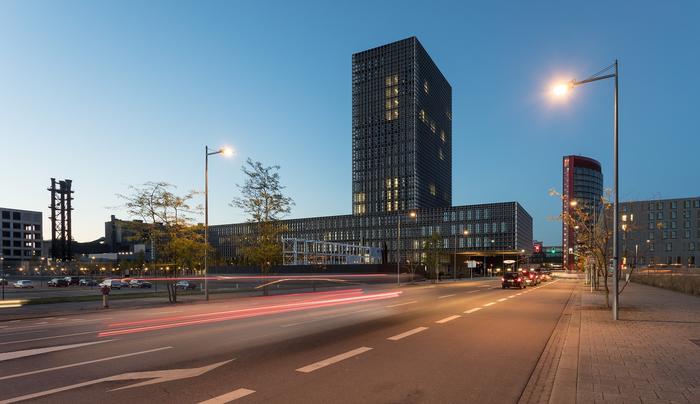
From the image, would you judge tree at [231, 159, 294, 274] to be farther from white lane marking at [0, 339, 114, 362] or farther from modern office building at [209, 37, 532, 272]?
modern office building at [209, 37, 532, 272]

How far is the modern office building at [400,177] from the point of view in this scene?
131750mm

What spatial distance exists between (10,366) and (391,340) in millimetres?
8595

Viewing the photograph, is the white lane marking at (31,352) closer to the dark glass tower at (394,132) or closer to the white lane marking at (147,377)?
the white lane marking at (147,377)

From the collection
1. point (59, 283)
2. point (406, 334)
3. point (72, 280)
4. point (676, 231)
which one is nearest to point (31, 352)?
point (406, 334)

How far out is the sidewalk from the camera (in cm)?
675

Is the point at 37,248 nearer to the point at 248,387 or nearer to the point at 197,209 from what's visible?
the point at 197,209

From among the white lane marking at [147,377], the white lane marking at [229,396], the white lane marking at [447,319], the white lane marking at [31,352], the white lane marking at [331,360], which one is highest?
the white lane marking at [229,396]

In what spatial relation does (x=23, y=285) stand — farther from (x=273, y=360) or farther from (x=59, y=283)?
(x=273, y=360)

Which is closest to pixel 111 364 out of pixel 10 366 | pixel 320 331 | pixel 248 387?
pixel 10 366

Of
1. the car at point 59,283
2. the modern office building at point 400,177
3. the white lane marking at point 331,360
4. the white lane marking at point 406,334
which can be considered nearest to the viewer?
the white lane marking at point 331,360

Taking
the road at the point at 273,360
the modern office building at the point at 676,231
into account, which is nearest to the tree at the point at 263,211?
the road at the point at 273,360

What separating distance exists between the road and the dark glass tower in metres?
139

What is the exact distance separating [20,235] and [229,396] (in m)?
160

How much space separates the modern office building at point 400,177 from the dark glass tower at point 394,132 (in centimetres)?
35
